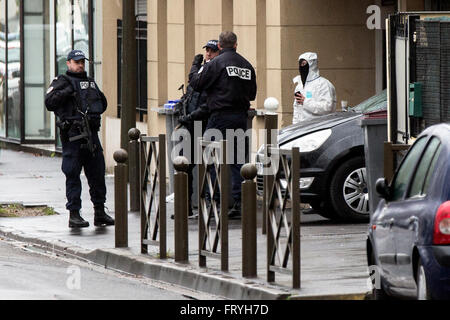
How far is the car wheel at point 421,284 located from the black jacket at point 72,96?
7.60 metres

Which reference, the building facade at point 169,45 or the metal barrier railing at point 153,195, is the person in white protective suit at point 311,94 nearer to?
the building facade at point 169,45

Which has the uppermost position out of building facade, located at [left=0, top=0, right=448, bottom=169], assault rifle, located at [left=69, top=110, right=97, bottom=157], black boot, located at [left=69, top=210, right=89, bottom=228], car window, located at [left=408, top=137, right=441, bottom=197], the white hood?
building facade, located at [left=0, top=0, right=448, bottom=169]

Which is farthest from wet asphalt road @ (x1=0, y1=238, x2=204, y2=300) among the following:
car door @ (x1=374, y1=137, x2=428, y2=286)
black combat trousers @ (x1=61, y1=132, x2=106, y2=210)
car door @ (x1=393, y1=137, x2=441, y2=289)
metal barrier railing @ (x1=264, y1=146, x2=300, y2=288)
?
car door @ (x1=393, y1=137, x2=441, y2=289)

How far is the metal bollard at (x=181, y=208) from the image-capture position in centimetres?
1209

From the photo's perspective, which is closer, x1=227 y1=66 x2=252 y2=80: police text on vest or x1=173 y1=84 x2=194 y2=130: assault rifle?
x1=227 y1=66 x2=252 y2=80: police text on vest

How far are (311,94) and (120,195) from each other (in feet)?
13.1

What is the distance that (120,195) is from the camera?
1369 cm

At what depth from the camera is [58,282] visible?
455 inches

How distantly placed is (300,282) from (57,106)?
5943mm

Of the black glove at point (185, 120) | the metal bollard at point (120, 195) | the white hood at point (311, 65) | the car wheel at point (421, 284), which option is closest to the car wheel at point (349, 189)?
the black glove at point (185, 120)

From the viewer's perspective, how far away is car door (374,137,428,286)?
955 centimetres

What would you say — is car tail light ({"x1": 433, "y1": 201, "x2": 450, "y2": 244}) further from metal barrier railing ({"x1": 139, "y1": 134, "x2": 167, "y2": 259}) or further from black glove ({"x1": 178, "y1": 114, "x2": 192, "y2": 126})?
black glove ({"x1": 178, "y1": 114, "x2": 192, "y2": 126})

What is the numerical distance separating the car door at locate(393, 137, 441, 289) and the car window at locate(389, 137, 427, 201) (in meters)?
0.15

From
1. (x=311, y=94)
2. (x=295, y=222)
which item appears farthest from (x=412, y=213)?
(x=311, y=94)
